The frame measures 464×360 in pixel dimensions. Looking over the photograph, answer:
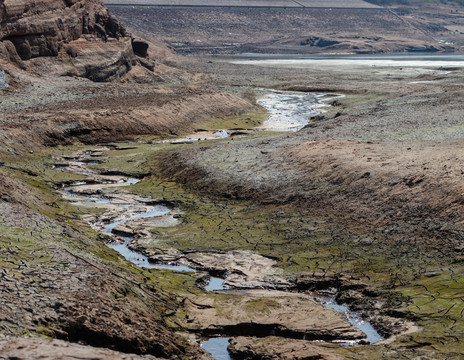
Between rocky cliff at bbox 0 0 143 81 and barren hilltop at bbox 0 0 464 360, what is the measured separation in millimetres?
351

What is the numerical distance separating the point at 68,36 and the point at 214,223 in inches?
1705

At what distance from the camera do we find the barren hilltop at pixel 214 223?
1516 centimetres

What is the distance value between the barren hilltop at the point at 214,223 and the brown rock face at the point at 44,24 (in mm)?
243

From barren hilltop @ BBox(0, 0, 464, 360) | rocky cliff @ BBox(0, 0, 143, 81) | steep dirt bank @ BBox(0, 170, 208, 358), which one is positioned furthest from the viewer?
rocky cliff @ BBox(0, 0, 143, 81)

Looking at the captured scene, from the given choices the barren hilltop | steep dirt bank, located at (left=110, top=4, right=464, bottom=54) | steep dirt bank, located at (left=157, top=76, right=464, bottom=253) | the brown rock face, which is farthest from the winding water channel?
steep dirt bank, located at (left=110, top=4, right=464, bottom=54)

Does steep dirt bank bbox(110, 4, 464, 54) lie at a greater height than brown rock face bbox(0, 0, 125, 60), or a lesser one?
lesser

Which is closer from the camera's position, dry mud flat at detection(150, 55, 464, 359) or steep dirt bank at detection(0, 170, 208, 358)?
steep dirt bank at detection(0, 170, 208, 358)

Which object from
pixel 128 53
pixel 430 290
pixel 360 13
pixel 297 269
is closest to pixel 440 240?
pixel 430 290

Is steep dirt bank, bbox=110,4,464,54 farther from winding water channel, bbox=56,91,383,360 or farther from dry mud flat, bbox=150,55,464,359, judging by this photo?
dry mud flat, bbox=150,55,464,359

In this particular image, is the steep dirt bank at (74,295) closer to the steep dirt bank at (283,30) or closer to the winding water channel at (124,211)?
the winding water channel at (124,211)

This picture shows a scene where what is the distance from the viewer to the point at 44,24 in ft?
191

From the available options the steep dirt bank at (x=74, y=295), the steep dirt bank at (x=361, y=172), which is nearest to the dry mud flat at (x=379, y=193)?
the steep dirt bank at (x=361, y=172)

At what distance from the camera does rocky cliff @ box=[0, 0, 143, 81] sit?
55594 mm

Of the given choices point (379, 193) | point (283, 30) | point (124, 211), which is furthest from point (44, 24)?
point (283, 30)
